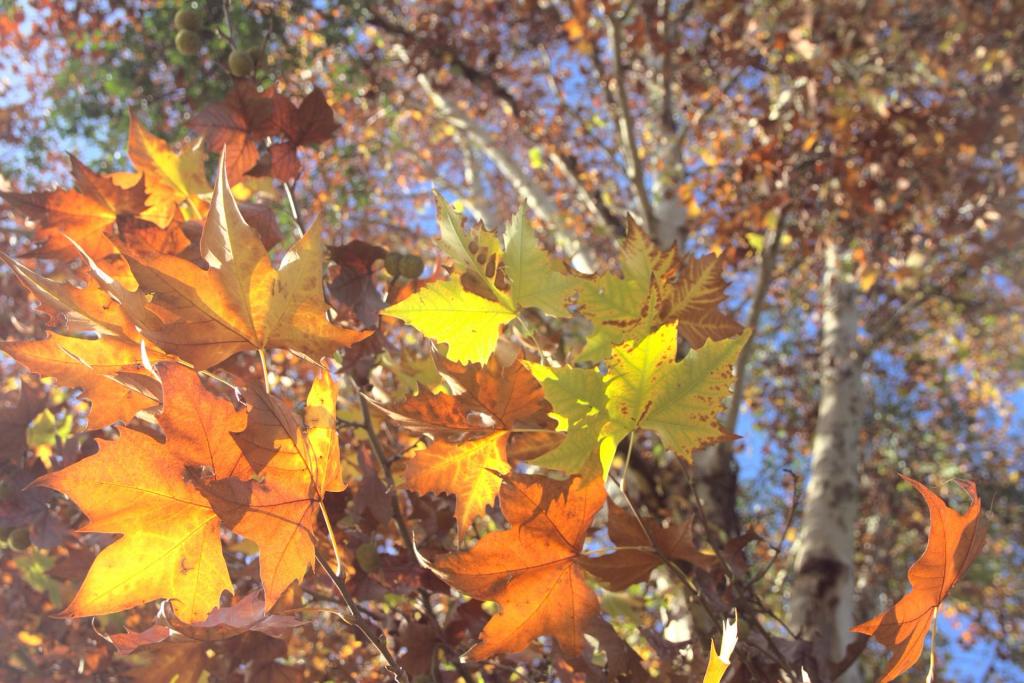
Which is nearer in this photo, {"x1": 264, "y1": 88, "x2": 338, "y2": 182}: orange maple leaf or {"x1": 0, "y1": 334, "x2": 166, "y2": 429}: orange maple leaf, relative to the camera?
{"x1": 0, "y1": 334, "x2": 166, "y2": 429}: orange maple leaf

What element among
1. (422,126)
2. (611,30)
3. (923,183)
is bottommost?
(611,30)

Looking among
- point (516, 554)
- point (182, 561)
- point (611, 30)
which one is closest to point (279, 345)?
point (182, 561)

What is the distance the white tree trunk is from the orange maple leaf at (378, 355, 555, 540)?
30.8 inches

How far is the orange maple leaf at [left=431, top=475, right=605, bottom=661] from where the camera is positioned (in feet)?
2.26

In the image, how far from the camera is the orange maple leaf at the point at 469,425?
767mm

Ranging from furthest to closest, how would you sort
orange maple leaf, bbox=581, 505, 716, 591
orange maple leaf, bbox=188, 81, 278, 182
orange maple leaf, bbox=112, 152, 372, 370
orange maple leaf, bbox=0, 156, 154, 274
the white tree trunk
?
the white tree trunk
orange maple leaf, bbox=188, 81, 278, 182
orange maple leaf, bbox=0, 156, 154, 274
orange maple leaf, bbox=581, 505, 716, 591
orange maple leaf, bbox=112, 152, 372, 370

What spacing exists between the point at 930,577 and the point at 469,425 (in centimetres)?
49

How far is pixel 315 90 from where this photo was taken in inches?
46.0

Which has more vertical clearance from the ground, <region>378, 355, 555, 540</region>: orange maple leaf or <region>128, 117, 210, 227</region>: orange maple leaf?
<region>128, 117, 210, 227</region>: orange maple leaf

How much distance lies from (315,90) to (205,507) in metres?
0.74

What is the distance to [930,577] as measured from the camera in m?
0.65

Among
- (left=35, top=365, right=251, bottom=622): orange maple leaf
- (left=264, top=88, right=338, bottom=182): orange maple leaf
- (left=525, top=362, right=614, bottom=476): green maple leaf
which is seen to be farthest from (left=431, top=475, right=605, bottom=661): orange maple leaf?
(left=264, top=88, right=338, bottom=182): orange maple leaf

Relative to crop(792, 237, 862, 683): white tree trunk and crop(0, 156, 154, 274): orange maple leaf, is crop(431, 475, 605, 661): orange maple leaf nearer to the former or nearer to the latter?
crop(792, 237, 862, 683): white tree trunk

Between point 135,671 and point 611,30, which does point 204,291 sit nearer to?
point 135,671
